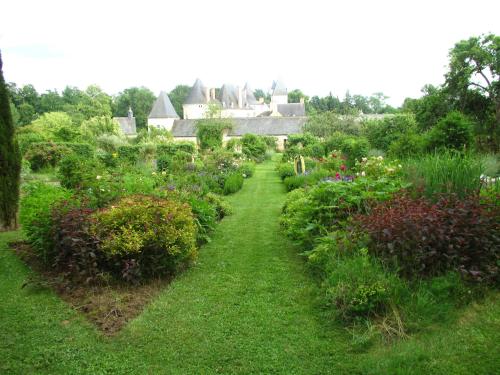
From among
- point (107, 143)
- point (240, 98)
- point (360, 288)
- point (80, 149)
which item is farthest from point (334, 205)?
point (240, 98)

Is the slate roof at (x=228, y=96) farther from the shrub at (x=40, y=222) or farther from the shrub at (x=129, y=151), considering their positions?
the shrub at (x=40, y=222)

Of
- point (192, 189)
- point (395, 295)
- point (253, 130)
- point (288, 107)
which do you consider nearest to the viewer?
point (395, 295)

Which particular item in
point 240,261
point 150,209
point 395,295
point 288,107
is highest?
point 288,107

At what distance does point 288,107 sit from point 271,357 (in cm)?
7408

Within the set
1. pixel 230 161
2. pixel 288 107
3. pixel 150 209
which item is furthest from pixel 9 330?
pixel 288 107

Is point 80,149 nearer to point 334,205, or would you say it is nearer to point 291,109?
point 334,205

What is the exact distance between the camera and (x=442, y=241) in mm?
3914

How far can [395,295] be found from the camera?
362cm

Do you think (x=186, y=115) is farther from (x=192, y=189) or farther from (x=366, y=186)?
(x=366, y=186)

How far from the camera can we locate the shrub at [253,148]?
92.9 ft

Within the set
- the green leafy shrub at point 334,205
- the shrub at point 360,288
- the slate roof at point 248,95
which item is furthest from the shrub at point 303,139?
the slate roof at point 248,95

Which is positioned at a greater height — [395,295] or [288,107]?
[288,107]

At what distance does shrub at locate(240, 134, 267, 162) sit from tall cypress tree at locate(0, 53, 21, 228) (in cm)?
2107

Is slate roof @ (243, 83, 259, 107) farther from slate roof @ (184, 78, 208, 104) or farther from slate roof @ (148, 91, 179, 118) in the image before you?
slate roof @ (148, 91, 179, 118)
